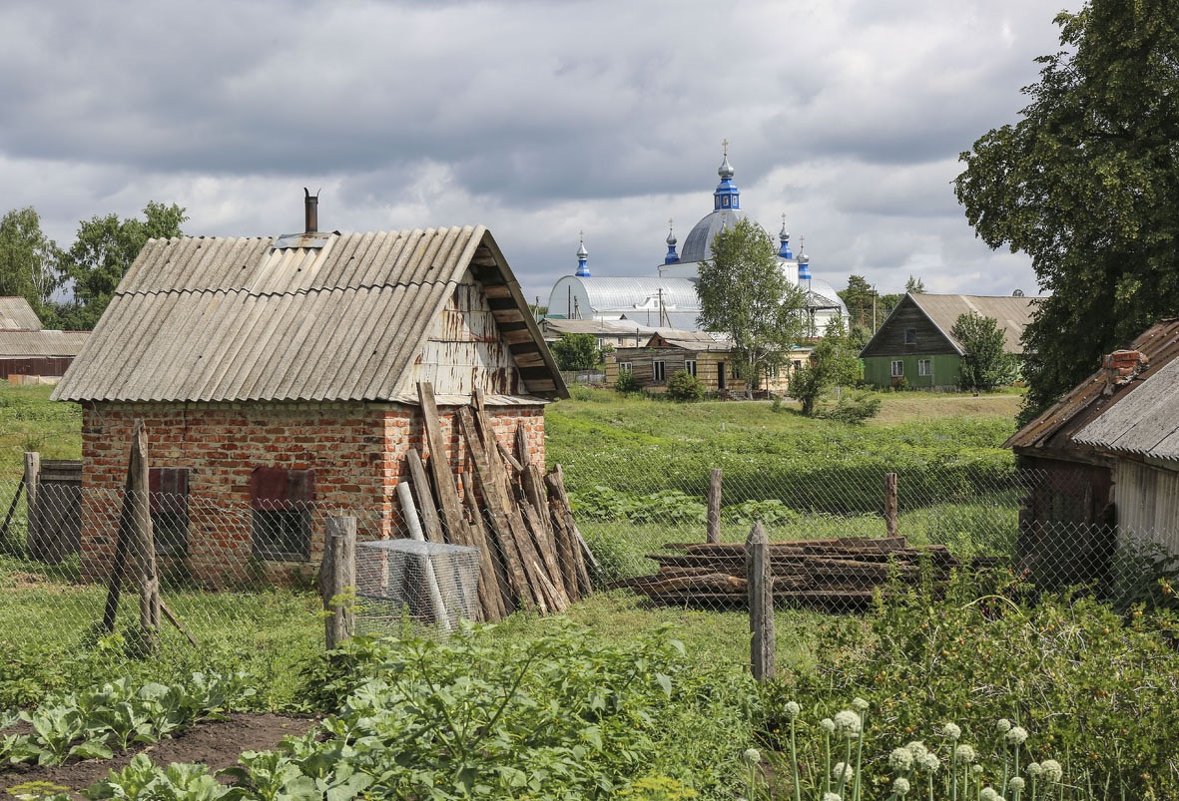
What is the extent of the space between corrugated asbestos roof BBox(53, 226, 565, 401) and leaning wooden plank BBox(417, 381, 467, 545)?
0.59 metres

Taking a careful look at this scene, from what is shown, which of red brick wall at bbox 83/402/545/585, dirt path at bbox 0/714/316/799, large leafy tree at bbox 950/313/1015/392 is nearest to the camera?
dirt path at bbox 0/714/316/799

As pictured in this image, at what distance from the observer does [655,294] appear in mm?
92938

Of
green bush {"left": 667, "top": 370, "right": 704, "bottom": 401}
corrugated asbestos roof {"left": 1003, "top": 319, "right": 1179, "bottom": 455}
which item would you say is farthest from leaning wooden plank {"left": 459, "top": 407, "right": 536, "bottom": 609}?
green bush {"left": 667, "top": 370, "right": 704, "bottom": 401}

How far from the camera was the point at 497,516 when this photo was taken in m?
12.4

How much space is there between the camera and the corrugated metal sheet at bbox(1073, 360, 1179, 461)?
9.23 m

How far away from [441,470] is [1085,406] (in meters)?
6.92

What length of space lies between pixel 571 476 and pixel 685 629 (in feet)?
39.2

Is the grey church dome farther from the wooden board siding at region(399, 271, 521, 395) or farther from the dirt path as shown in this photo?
the dirt path

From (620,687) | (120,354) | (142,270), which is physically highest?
(142,270)

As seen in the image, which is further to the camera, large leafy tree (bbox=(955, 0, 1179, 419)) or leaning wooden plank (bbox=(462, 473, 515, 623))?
large leafy tree (bbox=(955, 0, 1179, 419))

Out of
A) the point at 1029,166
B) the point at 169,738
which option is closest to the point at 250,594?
the point at 169,738

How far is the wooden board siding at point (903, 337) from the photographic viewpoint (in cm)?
5775

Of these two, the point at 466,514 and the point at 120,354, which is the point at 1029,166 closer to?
the point at 466,514

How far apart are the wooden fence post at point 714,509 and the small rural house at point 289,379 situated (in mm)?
2327
